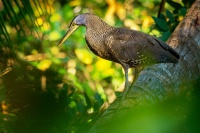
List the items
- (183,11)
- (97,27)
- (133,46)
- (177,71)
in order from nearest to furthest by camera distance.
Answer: (177,71) < (133,46) < (97,27) < (183,11)

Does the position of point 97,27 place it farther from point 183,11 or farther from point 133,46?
point 183,11

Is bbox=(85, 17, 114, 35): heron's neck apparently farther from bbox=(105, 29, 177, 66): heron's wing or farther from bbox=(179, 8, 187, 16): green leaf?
bbox=(179, 8, 187, 16): green leaf

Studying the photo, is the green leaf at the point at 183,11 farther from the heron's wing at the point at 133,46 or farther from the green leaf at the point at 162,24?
the heron's wing at the point at 133,46

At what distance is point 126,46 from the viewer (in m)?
2.58

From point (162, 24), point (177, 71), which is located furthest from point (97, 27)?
point (162, 24)

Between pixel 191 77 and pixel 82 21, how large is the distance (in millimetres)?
745

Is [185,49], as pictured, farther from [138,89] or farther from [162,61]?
[138,89]

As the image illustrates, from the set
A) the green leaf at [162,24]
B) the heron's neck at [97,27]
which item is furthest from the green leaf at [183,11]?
the heron's neck at [97,27]

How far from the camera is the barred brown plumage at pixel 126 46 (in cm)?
244

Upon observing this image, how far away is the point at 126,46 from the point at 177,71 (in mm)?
334

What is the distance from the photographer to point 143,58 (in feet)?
8.29

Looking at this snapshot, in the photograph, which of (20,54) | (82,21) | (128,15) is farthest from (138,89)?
(128,15)

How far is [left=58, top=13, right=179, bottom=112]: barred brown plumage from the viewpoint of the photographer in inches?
96.1

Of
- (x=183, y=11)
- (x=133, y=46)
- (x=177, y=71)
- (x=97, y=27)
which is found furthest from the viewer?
(x=183, y=11)
